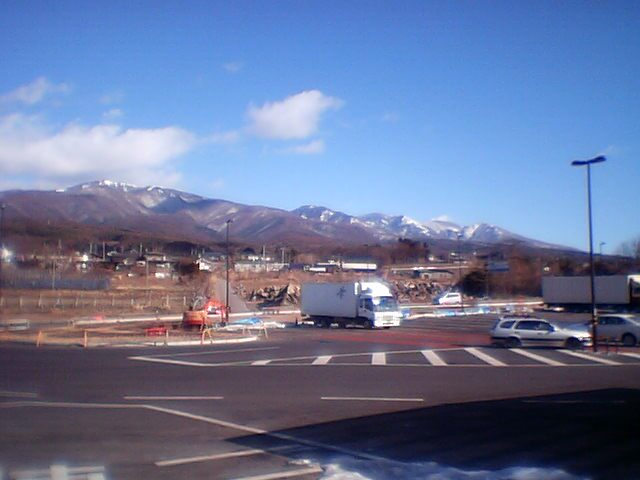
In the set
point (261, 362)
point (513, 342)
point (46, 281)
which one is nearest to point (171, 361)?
point (261, 362)

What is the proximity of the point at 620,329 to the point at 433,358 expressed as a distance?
11586mm

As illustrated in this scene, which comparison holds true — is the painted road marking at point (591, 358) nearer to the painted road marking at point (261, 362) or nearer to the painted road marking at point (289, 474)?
the painted road marking at point (261, 362)

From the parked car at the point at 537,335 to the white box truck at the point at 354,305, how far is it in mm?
17653

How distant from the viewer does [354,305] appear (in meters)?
53.4

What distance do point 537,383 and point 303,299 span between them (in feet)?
129

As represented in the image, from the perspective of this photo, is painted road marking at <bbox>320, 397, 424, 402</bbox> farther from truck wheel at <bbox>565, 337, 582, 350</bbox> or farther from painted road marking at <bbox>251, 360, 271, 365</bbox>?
truck wheel at <bbox>565, 337, 582, 350</bbox>

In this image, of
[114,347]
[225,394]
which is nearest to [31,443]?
[225,394]

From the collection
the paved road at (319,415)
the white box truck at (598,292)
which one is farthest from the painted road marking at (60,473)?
the white box truck at (598,292)

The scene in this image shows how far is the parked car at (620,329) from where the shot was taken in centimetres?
3550

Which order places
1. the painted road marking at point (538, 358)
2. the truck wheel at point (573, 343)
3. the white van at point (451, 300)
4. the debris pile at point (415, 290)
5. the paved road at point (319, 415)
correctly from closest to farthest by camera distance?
1. the paved road at point (319, 415)
2. the painted road marking at point (538, 358)
3. the truck wheel at point (573, 343)
4. the white van at point (451, 300)
5. the debris pile at point (415, 290)

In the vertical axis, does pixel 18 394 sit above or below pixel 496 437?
below

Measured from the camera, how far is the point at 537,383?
21.0m

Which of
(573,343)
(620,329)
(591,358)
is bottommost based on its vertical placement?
(591,358)

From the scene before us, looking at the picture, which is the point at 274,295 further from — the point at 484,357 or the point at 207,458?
the point at 207,458
